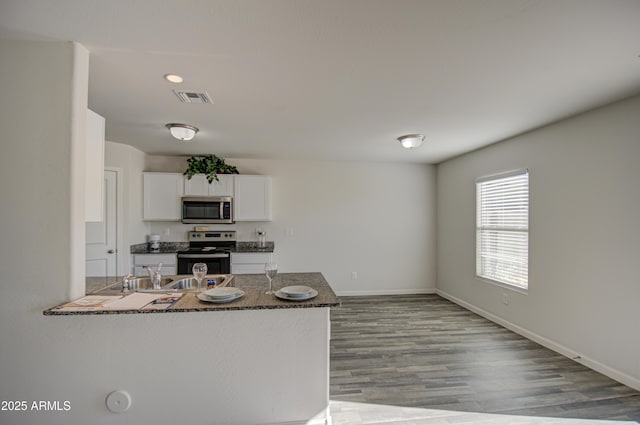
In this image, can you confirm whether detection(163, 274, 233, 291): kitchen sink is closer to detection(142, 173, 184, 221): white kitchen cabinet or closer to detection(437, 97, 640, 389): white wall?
detection(142, 173, 184, 221): white kitchen cabinet

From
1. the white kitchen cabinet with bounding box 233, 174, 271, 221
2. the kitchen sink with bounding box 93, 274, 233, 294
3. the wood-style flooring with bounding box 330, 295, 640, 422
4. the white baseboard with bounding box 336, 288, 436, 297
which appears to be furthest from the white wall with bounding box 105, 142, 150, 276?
the white baseboard with bounding box 336, 288, 436, 297

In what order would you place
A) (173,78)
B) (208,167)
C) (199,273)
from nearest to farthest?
(173,78) → (199,273) → (208,167)

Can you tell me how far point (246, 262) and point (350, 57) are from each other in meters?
3.29

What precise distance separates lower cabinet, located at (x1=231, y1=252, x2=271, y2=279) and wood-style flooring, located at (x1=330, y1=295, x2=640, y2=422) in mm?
1426

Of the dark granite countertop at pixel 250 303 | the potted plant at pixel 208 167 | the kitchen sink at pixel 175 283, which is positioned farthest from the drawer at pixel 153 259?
the dark granite countertop at pixel 250 303

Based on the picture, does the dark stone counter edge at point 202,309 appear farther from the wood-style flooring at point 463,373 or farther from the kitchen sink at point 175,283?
the wood-style flooring at point 463,373

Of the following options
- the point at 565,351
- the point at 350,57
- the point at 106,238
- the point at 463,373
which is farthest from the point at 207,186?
the point at 565,351

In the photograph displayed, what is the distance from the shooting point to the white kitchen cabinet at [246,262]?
4.24m

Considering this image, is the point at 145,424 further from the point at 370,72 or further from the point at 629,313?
the point at 629,313

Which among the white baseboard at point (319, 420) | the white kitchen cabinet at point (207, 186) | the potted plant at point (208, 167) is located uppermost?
the potted plant at point (208, 167)

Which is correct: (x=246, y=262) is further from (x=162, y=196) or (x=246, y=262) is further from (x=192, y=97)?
(x=192, y=97)

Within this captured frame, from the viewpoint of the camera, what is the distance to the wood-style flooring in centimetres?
210

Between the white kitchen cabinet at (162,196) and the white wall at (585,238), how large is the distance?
4.50 m

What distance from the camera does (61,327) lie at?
163cm
